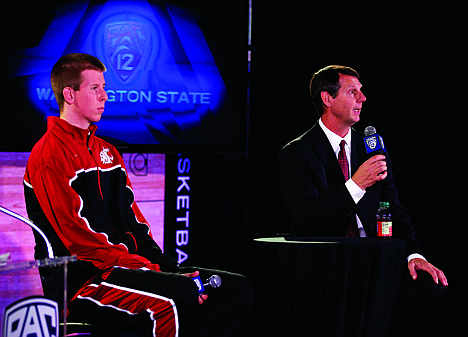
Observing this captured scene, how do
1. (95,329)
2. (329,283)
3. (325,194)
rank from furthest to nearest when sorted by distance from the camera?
1. (325,194)
2. (329,283)
3. (95,329)

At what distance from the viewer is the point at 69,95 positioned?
8.50 feet

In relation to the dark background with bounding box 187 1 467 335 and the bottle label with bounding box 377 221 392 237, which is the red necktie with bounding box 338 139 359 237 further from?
the dark background with bounding box 187 1 467 335

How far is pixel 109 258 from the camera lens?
2.38 meters

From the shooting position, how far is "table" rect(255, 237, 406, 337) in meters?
2.42

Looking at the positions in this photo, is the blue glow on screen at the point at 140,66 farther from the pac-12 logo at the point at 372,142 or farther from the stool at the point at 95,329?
the stool at the point at 95,329

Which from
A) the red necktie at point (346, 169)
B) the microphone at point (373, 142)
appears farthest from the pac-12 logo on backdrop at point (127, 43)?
the microphone at point (373, 142)

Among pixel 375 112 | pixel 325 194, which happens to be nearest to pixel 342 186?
pixel 325 194

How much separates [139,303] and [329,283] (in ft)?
2.49

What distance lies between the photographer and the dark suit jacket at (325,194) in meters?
2.83

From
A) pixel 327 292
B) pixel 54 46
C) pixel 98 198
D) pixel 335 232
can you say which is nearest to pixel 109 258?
pixel 98 198

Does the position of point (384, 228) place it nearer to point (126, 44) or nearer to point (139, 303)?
point (139, 303)

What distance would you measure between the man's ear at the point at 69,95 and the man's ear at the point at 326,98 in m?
1.33

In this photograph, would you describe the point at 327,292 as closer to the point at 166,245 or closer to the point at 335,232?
the point at 335,232

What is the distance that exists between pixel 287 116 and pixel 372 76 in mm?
603
